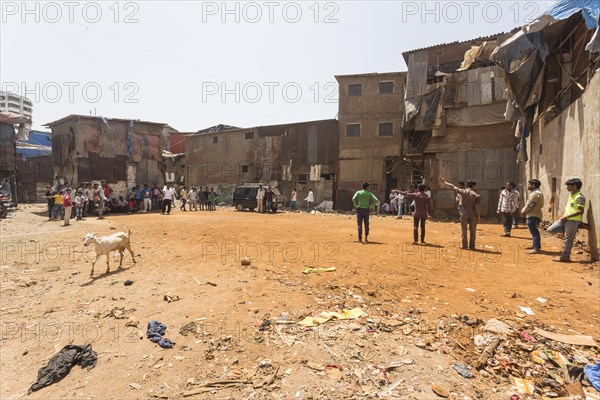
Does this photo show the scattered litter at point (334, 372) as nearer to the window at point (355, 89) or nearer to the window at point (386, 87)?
the window at point (386, 87)

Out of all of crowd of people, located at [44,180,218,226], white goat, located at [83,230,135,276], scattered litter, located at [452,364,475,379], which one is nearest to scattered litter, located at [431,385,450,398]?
scattered litter, located at [452,364,475,379]

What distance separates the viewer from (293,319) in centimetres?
484

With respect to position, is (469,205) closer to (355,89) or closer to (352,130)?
(352,130)

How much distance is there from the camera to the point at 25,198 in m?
29.2

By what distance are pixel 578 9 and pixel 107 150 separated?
25452mm

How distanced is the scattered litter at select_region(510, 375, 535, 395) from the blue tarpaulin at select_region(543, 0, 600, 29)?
29.1 feet

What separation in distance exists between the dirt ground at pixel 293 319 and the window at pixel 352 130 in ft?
55.8

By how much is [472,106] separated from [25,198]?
117 feet

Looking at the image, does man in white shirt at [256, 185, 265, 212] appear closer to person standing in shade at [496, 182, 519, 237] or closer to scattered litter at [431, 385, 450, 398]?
person standing in shade at [496, 182, 519, 237]

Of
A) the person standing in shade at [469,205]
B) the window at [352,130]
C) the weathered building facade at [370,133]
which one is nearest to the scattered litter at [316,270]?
the person standing in shade at [469,205]

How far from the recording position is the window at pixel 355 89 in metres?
25.1

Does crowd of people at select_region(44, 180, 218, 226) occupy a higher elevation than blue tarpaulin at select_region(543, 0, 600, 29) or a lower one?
lower

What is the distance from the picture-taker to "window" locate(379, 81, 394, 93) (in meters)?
24.3

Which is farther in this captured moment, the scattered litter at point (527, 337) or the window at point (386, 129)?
the window at point (386, 129)
